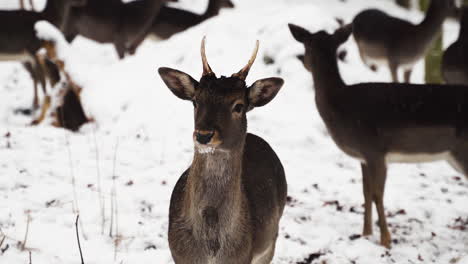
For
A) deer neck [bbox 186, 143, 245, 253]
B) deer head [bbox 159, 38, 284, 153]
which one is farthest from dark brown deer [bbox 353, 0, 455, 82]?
deer neck [bbox 186, 143, 245, 253]

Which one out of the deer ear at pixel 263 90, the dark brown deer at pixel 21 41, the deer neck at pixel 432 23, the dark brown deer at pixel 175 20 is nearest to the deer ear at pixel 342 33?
the deer ear at pixel 263 90

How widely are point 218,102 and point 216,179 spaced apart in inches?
17.0

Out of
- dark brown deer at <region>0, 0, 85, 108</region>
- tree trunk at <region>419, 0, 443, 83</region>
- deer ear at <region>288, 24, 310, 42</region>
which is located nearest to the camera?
deer ear at <region>288, 24, 310, 42</region>

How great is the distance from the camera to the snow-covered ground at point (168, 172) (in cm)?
453

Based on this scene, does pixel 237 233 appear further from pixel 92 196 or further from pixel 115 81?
pixel 115 81

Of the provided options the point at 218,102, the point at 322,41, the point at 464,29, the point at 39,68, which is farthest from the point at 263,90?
the point at 39,68

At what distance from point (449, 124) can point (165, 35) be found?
829 centimetres

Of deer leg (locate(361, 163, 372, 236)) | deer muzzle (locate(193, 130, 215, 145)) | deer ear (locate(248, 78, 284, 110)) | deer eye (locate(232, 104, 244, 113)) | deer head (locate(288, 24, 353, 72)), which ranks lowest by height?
deer leg (locate(361, 163, 372, 236))

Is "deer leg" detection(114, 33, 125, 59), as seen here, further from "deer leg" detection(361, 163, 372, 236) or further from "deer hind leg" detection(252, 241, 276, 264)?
"deer hind leg" detection(252, 241, 276, 264)

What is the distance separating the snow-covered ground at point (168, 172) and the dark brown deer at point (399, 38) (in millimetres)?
413

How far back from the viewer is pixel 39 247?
13.4ft

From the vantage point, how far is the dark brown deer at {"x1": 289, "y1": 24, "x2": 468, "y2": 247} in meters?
4.94

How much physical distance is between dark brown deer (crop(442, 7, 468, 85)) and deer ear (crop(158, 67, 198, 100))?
522 centimetres

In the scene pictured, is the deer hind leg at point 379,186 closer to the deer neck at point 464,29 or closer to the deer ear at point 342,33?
the deer ear at point 342,33
